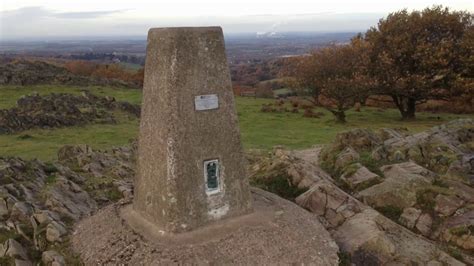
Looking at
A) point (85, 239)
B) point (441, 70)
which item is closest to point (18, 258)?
point (85, 239)

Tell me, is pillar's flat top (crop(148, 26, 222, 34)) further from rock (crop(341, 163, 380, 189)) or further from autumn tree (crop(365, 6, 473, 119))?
autumn tree (crop(365, 6, 473, 119))

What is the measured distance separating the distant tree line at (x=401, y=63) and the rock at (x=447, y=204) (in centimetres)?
2069

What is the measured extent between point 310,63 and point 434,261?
25826mm

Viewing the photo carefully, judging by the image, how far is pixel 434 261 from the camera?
9648 millimetres

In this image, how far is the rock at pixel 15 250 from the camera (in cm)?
917

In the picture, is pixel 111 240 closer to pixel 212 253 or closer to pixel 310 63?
pixel 212 253

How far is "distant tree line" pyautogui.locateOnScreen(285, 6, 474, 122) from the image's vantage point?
31.8m

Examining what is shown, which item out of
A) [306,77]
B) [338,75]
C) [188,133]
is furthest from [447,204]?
[306,77]

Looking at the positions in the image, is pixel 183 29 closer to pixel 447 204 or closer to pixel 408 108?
pixel 447 204

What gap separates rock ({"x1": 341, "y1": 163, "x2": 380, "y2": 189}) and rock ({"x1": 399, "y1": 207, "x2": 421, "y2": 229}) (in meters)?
1.65

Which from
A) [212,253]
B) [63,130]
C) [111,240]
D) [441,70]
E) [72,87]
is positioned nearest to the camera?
[212,253]

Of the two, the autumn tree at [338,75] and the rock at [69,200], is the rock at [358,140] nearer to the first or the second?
the rock at [69,200]

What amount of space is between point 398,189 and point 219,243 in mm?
6016

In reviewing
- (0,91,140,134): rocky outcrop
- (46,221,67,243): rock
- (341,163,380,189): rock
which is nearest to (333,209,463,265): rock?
(341,163,380,189): rock
